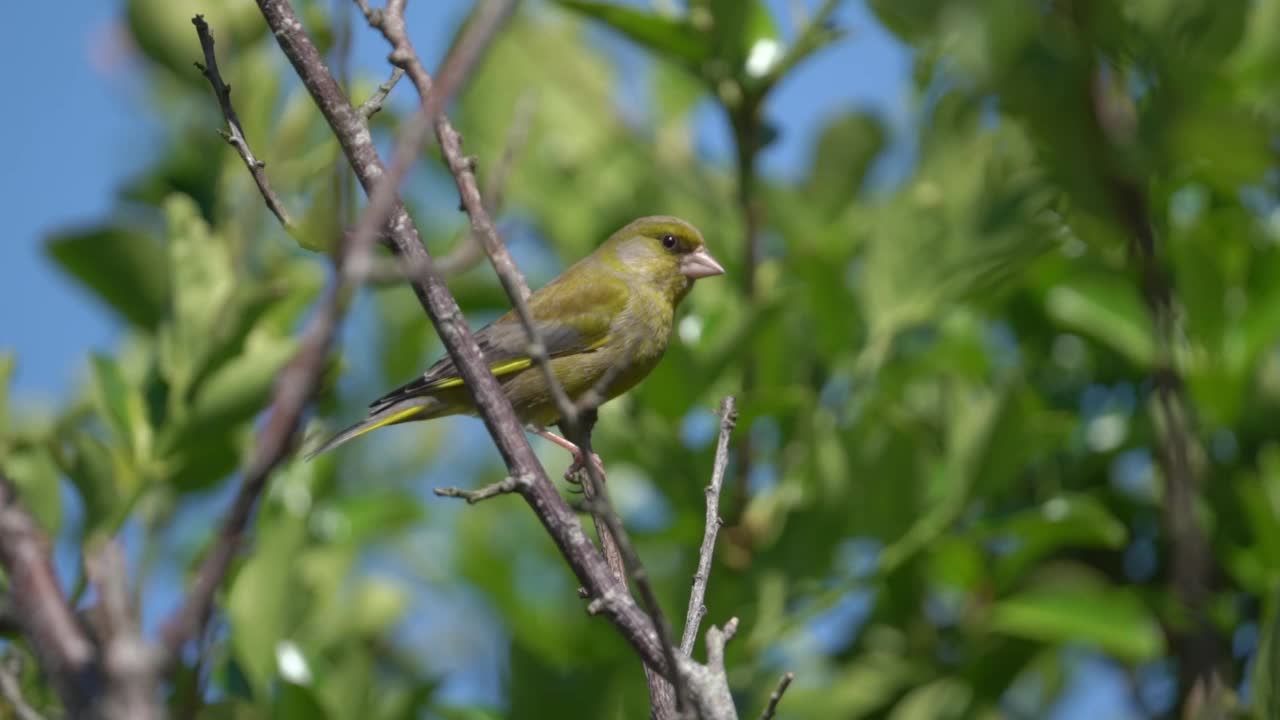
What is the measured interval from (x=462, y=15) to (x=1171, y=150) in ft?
12.6

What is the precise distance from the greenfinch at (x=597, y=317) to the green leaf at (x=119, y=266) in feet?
3.52

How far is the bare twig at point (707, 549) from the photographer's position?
8.00ft

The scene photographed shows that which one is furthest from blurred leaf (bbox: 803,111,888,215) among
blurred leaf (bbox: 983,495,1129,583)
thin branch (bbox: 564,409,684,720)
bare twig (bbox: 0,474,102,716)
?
bare twig (bbox: 0,474,102,716)

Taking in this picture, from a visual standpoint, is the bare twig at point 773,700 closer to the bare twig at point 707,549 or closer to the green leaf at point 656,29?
the bare twig at point 707,549

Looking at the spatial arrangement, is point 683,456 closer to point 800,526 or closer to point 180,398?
point 800,526

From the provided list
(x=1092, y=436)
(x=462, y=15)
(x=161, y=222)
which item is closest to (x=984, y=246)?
(x=1092, y=436)

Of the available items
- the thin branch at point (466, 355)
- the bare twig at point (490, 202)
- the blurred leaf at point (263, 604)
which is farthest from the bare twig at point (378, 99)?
the blurred leaf at point (263, 604)

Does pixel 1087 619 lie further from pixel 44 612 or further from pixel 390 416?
pixel 44 612

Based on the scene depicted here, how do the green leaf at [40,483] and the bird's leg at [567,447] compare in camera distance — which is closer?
the green leaf at [40,483]

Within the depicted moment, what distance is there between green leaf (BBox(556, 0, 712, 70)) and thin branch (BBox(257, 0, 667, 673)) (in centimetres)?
136

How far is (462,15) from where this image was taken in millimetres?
4965

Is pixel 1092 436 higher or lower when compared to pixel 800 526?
lower

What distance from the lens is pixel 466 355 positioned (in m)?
2.35

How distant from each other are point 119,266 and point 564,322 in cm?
176
